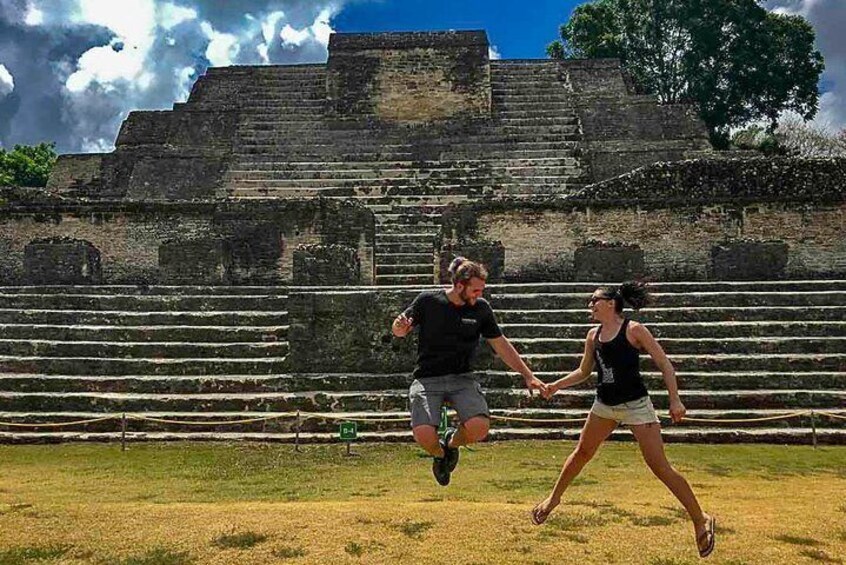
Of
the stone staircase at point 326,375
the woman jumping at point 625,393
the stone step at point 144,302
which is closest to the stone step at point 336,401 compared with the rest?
the stone staircase at point 326,375

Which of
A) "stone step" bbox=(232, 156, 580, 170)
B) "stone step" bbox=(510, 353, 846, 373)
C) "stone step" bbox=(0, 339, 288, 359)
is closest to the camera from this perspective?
"stone step" bbox=(510, 353, 846, 373)

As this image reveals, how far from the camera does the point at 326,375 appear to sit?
→ 941 cm

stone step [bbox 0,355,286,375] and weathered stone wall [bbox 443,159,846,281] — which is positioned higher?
weathered stone wall [bbox 443,159,846,281]

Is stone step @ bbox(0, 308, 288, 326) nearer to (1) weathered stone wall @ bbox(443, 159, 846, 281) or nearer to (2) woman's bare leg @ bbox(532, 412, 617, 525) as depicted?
(1) weathered stone wall @ bbox(443, 159, 846, 281)

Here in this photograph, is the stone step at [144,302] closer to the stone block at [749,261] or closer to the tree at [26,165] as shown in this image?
the stone block at [749,261]

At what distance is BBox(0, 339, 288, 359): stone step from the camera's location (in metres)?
9.91

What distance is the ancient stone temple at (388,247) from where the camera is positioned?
9078 mm

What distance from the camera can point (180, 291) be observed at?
1170 centimetres

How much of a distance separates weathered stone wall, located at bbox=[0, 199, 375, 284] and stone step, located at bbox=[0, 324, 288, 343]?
3.14 meters

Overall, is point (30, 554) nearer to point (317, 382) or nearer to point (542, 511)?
point (542, 511)

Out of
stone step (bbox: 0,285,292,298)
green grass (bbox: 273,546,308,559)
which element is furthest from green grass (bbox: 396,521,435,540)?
stone step (bbox: 0,285,292,298)

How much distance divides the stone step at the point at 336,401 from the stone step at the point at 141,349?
89 cm

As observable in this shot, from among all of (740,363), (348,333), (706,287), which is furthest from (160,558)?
(706,287)

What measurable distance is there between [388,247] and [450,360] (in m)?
10.6
